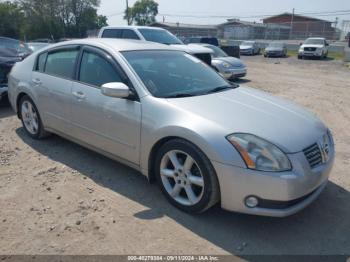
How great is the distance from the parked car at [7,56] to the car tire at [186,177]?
16.9 ft

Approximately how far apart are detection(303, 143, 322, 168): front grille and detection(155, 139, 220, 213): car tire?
83 cm

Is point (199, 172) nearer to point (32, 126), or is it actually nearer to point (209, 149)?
point (209, 149)

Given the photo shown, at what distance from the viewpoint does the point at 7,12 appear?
46.6 meters

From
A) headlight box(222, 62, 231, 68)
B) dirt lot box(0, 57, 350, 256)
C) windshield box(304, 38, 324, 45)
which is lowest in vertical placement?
dirt lot box(0, 57, 350, 256)

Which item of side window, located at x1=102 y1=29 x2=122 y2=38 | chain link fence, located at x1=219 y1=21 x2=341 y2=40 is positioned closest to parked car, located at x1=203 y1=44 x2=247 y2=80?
side window, located at x1=102 y1=29 x2=122 y2=38

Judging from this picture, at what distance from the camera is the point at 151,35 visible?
10.5 meters

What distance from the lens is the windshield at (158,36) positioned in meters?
10.4

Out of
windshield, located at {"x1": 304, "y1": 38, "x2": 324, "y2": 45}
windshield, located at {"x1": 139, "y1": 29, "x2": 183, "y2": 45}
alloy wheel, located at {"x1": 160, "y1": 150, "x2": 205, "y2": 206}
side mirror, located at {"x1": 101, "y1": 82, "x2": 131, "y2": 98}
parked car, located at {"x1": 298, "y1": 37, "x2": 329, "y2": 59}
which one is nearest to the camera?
alloy wheel, located at {"x1": 160, "y1": 150, "x2": 205, "y2": 206}

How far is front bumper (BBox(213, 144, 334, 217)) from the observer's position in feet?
8.85

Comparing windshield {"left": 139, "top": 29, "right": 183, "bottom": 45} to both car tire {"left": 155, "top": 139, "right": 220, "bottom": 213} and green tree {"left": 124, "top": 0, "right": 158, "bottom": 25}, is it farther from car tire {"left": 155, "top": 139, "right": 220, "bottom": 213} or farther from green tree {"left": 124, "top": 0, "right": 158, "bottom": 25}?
green tree {"left": 124, "top": 0, "right": 158, "bottom": 25}

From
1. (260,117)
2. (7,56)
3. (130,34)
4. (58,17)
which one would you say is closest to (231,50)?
(130,34)

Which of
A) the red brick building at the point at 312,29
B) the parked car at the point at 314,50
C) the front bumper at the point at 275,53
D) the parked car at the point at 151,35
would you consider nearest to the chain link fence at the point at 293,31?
the red brick building at the point at 312,29

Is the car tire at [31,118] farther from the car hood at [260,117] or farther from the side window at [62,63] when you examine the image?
the car hood at [260,117]

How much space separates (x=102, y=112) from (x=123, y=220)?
1251mm
